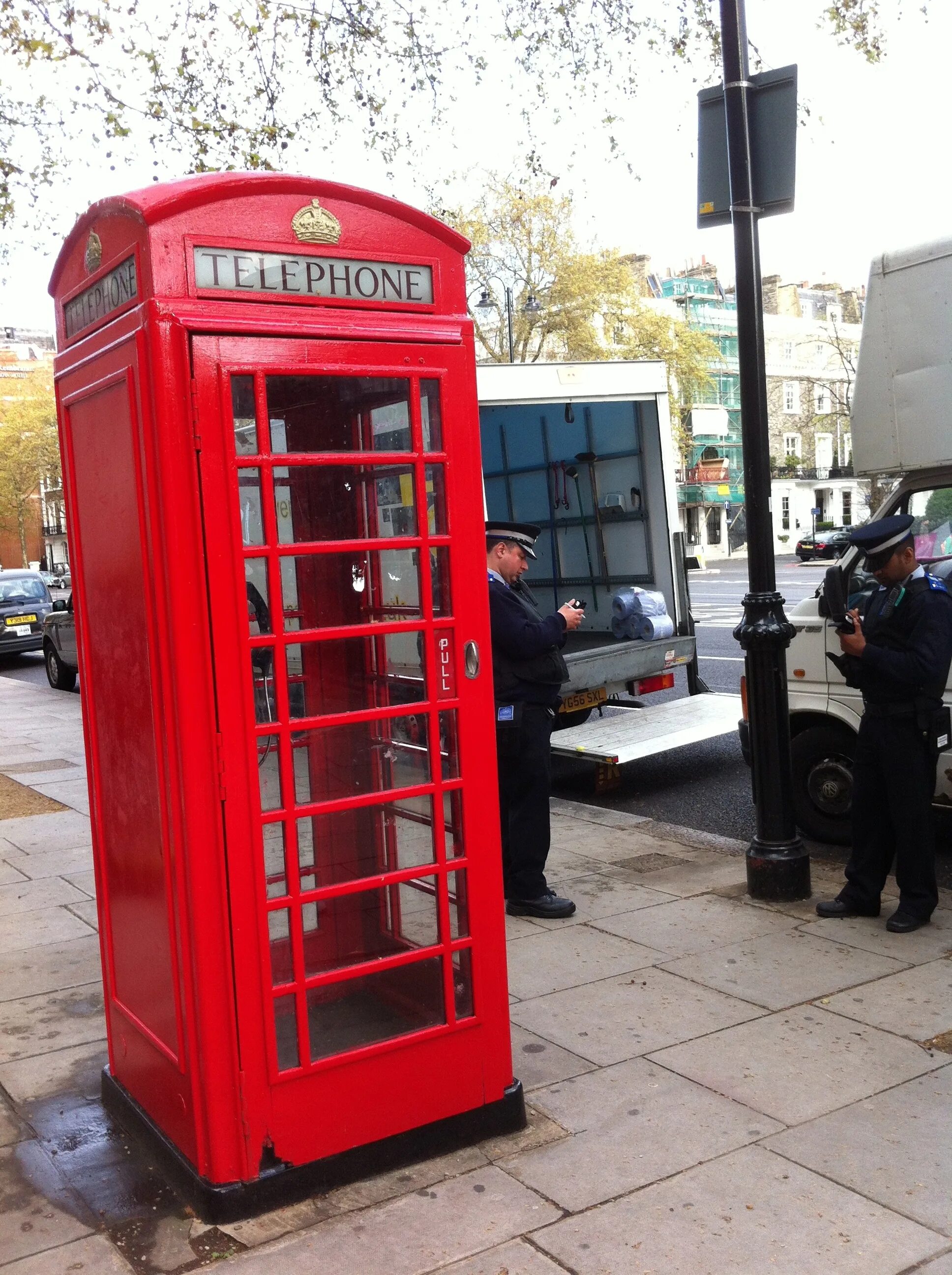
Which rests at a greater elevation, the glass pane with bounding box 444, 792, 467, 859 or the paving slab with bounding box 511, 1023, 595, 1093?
the glass pane with bounding box 444, 792, 467, 859

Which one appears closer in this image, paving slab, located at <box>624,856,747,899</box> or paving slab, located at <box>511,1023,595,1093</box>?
paving slab, located at <box>511,1023,595,1093</box>

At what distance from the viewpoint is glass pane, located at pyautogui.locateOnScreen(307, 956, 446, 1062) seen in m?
3.44

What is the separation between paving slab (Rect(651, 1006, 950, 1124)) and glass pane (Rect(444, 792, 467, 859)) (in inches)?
47.8

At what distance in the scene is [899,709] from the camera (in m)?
5.34

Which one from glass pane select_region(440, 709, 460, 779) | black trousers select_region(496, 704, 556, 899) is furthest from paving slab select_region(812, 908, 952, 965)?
glass pane select_region(440, 709, 460, 779)

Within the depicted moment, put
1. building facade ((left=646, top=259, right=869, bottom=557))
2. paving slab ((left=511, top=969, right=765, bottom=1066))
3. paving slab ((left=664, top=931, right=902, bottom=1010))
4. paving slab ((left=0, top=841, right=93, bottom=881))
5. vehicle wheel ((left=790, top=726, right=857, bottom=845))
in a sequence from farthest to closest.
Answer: building facade ((left=646, top=259, right=869, bottom=557))
paving slab ((left=0, top=841, right=93, bottom=881))
vehicle wheel ((left=790, top=726, right=857, bottom=845))
paving slab ((left=664, top=931, right=902, bottom=1010))
paving slab ((left=511, top=969, right=765, bottom=1066))

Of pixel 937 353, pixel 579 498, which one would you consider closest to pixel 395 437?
pixel 937 353

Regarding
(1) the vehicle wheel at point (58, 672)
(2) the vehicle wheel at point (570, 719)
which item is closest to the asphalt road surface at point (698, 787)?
(2) the vehicle wheel at point (570, 719)

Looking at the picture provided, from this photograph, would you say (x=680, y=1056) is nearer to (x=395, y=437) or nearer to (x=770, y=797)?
(x=770, y=797)

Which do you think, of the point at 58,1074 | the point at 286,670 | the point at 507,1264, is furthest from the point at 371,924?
the point at 58,1074

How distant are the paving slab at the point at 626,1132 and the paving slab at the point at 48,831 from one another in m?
4.74

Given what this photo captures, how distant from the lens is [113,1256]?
3.11 meters

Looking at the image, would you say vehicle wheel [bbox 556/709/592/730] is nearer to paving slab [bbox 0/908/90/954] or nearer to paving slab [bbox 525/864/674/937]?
paving slab [bbox 525/864/674/937]

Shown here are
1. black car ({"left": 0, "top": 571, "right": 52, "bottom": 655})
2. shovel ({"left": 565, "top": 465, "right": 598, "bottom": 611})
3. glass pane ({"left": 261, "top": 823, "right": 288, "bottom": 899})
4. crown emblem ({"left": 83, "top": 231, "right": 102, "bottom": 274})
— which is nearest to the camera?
glass pane ({"left": 261, "top": 823, "right": 288, "bottom": 899})
